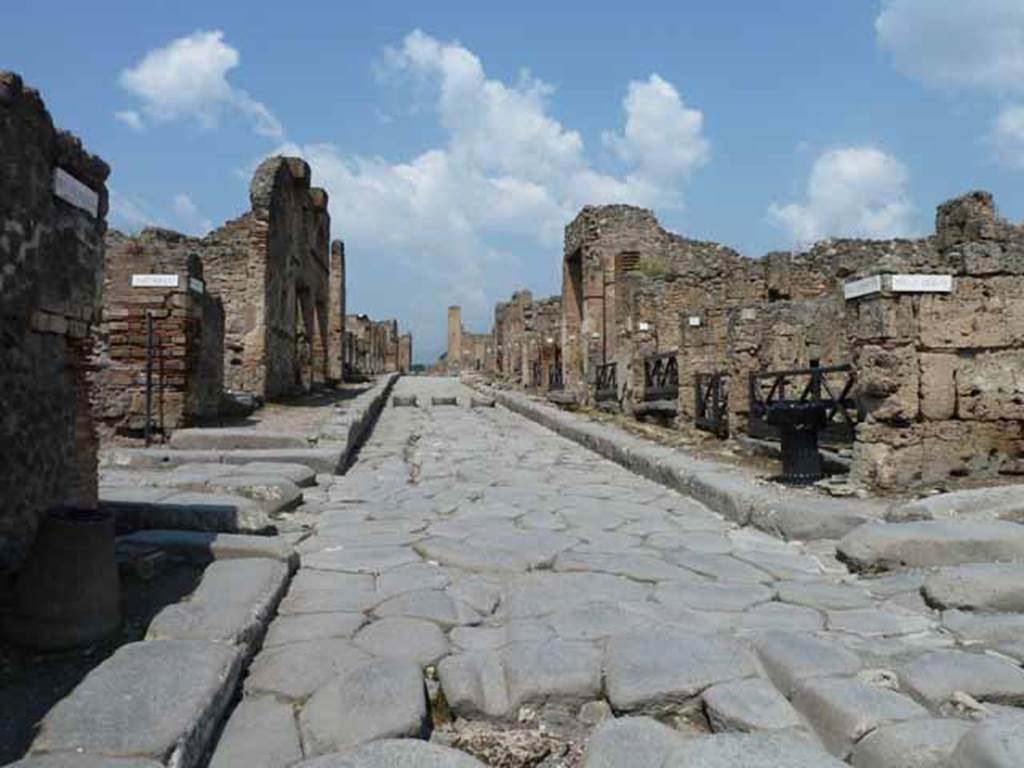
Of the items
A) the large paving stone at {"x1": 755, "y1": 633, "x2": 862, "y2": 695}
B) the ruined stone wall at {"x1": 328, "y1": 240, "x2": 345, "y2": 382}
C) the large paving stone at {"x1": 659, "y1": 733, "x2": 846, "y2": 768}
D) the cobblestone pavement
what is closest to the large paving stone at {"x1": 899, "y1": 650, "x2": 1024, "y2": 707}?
the cobblestone pavement

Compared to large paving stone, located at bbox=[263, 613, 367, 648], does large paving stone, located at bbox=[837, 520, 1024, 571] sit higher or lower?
higher

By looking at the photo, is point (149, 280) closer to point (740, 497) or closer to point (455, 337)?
point (740, 497)

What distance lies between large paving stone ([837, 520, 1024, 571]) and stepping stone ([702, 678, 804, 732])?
1.70 metres

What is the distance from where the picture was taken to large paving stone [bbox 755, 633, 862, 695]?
93.2 inches

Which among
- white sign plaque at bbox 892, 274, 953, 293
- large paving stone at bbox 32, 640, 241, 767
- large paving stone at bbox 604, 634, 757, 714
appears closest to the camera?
large paving stone at bbox 32, 640, 241, 767

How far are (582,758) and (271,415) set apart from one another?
10.1 m

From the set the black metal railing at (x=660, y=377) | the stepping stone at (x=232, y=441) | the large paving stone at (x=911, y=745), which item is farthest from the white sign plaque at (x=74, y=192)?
the black metal railing at (x=660, y=377)

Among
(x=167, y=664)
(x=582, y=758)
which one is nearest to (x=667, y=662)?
(x=582, y=758)

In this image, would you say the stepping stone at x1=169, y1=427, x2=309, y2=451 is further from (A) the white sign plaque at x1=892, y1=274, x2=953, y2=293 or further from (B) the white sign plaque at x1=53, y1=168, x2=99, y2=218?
(A) the white sign plaque at x1=892, y1=274, x2=953, y2=293

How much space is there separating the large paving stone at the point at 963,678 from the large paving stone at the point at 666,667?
0.48m

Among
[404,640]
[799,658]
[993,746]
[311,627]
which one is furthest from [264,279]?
[993,746]

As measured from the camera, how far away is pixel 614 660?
2549 millimetres

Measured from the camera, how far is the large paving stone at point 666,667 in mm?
2336

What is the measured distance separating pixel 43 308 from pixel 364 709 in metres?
2.23
